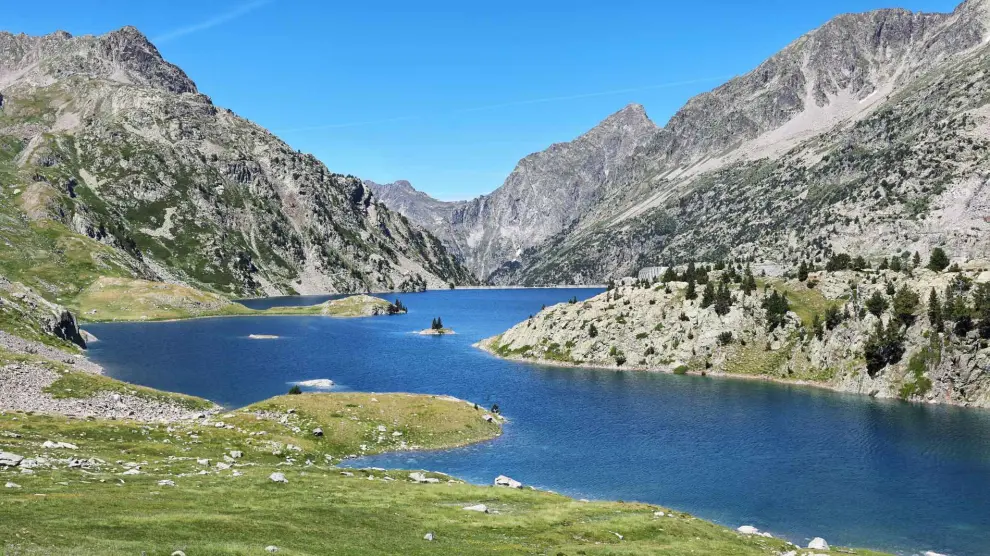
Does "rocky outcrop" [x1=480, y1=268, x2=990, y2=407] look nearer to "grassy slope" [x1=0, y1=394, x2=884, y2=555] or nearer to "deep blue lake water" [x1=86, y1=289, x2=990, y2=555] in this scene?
"deep blue lake water" [x1=86, y1=289, x2=990, y2=555]

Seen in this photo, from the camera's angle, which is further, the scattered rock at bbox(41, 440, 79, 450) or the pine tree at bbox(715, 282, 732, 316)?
the pine tree at bbox(715, 282, 732, 316)

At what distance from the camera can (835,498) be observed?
63.0 meters

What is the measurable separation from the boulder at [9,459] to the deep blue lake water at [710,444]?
35446 millimetres

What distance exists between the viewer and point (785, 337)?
138 meters

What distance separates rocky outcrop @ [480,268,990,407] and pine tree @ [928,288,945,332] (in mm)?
933

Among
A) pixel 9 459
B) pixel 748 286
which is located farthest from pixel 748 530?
pixel 748 286

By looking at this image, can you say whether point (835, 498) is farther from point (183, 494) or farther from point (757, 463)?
point (183, 494)

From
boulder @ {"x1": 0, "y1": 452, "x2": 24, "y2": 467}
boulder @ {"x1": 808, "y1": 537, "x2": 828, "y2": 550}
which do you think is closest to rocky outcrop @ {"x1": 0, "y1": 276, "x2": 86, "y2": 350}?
boulder @ {"x1": 0, "y1": 452, "x2": 24, "y2": 467}

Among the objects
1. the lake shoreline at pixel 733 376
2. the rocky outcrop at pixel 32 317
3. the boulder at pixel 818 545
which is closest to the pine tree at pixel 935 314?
the lake shoreline at pixel 733 376

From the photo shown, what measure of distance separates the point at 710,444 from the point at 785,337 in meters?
63.7

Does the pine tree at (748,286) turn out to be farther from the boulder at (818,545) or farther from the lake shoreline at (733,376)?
the boulder at (818,545)

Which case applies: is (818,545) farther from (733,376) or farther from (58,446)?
(733,376)

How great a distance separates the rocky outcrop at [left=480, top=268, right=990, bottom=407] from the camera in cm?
11131

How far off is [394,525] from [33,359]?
74.3 meters
